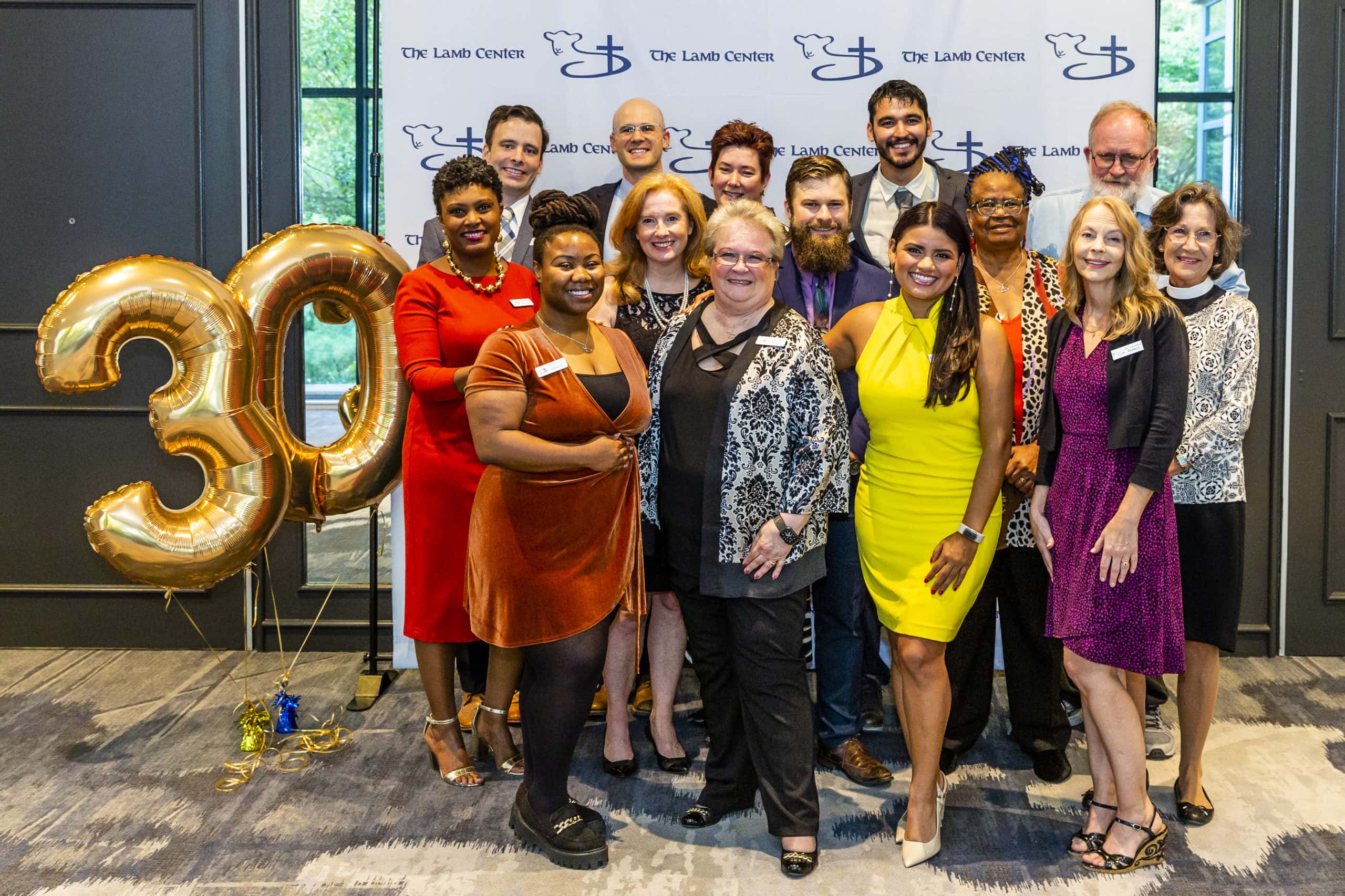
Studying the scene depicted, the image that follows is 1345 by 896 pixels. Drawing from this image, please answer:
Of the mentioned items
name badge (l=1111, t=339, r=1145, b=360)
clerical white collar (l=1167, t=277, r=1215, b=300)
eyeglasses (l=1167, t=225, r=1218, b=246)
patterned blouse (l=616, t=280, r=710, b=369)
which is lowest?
name badge (l=1111, t=339, r=1145, b=360)

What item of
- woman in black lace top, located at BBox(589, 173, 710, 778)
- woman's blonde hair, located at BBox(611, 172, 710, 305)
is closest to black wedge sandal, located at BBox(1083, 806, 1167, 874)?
woman in black lace top, located at BBox(589, 173, 710, 778)

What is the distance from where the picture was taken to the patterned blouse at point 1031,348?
311 centimetres

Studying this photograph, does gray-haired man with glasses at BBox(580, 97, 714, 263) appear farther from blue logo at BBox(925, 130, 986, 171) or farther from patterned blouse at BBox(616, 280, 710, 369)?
blue logo at BBox(925, 130, 986, 171)

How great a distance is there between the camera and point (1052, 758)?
11.1 feet

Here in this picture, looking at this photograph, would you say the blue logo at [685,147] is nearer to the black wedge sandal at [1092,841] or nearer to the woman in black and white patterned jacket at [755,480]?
the woman in black and white patterned jacket at [755,480]

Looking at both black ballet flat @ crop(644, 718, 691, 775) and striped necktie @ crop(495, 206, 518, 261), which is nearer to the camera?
black ballet flat @ crop(644, 718, 691, 775)

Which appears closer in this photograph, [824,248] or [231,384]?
[824,248]

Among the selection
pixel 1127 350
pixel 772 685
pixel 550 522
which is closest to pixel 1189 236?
pixel 1127 350

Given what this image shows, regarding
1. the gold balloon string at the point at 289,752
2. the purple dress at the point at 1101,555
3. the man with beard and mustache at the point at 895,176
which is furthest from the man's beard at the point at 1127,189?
the gold balloon string at the point at 289,752

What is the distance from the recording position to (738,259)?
106 inches

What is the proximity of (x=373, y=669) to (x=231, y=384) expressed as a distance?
133 centimetres

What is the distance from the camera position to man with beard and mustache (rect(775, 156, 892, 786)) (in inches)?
130

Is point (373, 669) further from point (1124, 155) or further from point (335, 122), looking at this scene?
point (1124, 155)

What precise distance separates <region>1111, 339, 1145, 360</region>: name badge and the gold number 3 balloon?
2298 millimetres
